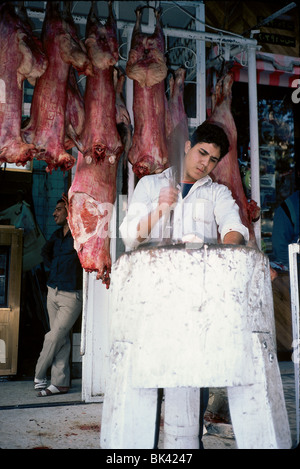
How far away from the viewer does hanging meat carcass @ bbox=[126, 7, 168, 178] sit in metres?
2.99

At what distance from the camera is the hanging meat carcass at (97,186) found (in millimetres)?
3006

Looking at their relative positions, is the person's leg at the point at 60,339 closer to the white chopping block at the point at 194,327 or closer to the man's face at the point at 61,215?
the man's face at the point at 61,215

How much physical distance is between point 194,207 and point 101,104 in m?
1.15

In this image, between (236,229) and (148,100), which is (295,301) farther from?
(148,100)

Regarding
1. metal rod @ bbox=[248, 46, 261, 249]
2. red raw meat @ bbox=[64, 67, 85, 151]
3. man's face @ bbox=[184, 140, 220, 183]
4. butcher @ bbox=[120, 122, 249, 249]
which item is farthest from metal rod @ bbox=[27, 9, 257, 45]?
man's face @ bbox=[184, 140, 220, 183]

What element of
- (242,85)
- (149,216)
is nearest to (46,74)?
(149,216)

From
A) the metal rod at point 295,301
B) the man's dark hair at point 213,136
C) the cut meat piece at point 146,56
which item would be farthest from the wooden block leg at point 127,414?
the cut meat piece at point 146,56

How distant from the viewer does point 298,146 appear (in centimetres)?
623

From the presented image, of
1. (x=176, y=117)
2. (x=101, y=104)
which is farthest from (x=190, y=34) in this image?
(x=101, y=104)

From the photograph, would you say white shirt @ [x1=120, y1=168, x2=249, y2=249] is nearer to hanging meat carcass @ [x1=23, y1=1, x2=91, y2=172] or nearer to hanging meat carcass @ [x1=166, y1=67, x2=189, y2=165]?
hanging meat carcass @ [x1=23, y1=1, x2=91, y2=172]

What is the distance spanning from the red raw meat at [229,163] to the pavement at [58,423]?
143 cm
